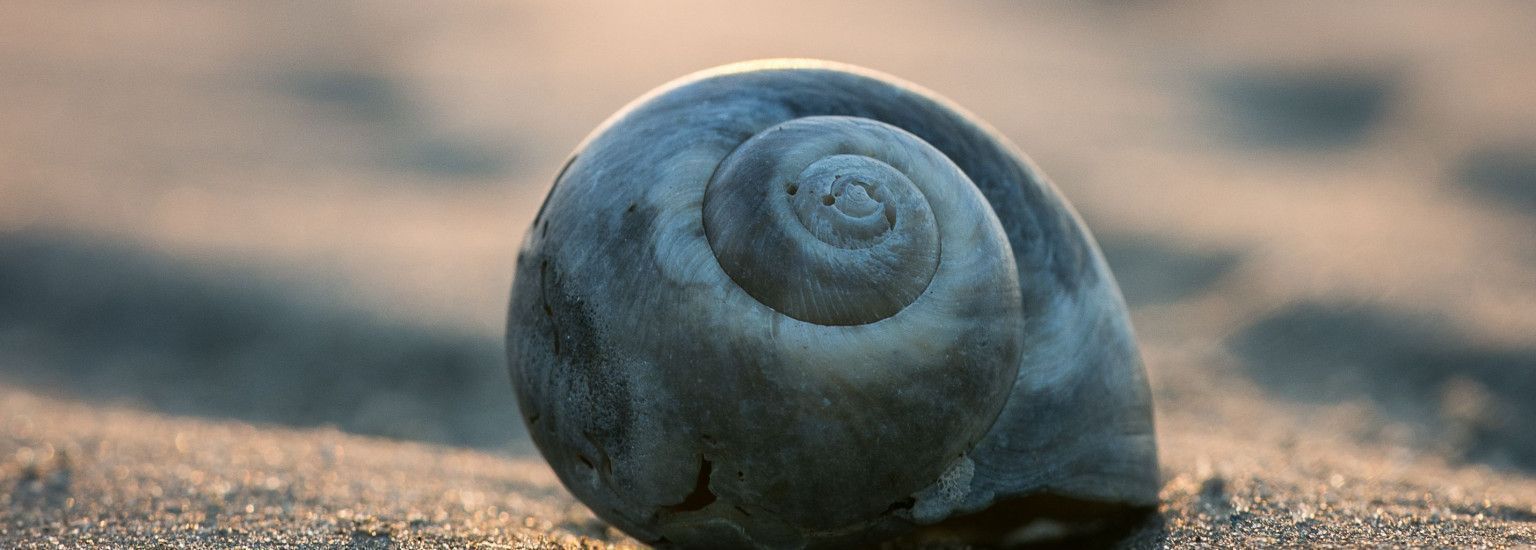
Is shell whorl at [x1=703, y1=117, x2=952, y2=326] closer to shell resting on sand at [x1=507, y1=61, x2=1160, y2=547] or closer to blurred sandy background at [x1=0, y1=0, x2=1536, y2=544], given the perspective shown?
shell resting on sand at [x1=507, y1=61, x2=1160, y2=547]

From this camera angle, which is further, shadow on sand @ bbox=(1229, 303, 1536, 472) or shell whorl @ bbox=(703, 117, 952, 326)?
shadow on sand @ bbox=(1229, 303, 1536, 472)

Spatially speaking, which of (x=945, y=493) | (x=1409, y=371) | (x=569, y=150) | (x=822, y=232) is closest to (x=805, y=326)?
(x=822, y=232)

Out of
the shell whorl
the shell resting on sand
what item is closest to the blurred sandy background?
the shell resting on sand

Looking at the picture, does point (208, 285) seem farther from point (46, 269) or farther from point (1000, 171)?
point (1000, 171)

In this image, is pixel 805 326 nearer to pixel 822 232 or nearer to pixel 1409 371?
pixel 822 232

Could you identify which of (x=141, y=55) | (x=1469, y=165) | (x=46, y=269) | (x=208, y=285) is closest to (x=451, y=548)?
(x=208, y=285)

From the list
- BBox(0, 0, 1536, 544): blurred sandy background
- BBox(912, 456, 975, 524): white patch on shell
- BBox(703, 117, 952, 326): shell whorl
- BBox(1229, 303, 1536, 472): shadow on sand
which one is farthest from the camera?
BBox(0, 0, 1536, 544): blurred sandy background
